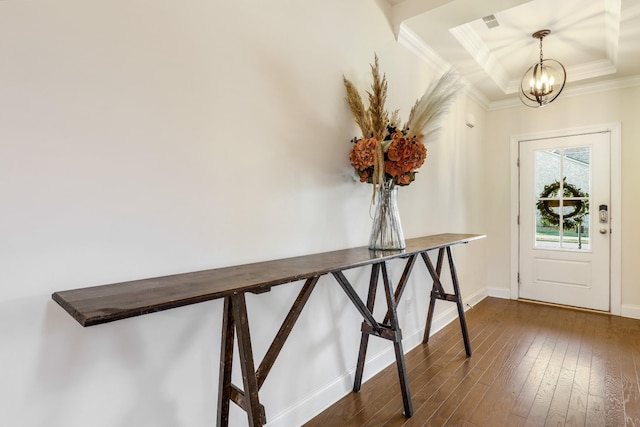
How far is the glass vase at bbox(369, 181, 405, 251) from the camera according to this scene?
189 cm

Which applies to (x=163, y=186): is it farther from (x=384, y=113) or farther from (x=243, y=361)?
(x=384, y=113)

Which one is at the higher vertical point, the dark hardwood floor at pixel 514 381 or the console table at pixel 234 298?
the console table at pixel 234 298

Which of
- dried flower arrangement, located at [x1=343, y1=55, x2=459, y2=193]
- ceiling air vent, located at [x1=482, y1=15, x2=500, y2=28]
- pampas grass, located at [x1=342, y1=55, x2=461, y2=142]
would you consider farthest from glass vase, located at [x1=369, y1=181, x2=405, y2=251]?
ceiling air vent, located at [x1=482, y1=15, x2=500, y2=28]

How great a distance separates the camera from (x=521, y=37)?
288cm

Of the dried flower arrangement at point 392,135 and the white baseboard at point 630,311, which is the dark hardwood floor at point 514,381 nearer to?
the white baseboard at point 630,311

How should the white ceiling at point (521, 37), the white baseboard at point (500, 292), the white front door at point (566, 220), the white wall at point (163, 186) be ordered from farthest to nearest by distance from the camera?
the white baseboard at point (500, 292) → the white front door at point (566, 220) → the white ceiling at point (521, 37) → the white wall at point (163, 186)

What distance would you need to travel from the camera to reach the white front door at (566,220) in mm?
3555

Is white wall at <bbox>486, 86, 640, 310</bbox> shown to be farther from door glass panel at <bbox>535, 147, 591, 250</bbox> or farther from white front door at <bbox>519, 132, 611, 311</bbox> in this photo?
door glass panel at <bbox>535, 147, 591, 250</bbox>

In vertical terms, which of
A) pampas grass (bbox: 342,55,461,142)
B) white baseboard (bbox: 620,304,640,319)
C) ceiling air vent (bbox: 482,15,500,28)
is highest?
ceiling air vent (bbox: 482,15,500,28)

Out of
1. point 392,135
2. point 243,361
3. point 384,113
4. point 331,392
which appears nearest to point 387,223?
point 392,135

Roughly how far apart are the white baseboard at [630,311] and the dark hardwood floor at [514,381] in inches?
12.2

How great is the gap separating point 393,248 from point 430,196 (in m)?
1.19

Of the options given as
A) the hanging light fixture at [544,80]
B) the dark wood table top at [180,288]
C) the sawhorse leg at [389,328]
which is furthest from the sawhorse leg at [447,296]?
the hanging light fixture at [544,80]

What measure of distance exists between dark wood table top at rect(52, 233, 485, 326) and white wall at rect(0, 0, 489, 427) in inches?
3.6
